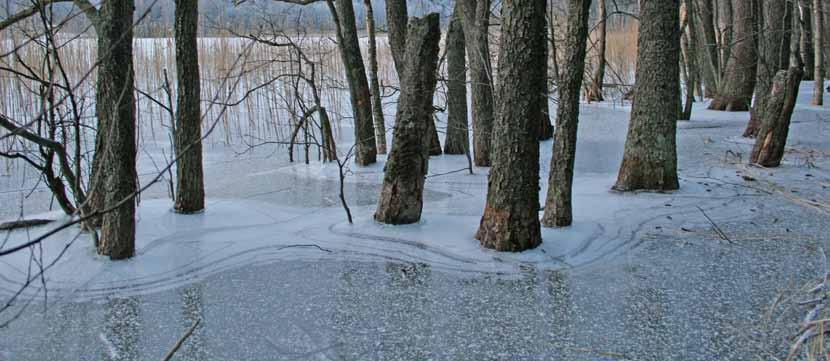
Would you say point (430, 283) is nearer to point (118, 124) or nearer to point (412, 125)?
point (412, 125)

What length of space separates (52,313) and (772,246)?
3.76 meters

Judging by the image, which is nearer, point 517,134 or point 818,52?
point 517,134

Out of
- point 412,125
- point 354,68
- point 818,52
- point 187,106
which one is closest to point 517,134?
point 412,125

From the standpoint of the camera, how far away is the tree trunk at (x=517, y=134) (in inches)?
153

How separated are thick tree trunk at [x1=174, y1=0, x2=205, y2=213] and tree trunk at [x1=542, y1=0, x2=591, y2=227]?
2200mm

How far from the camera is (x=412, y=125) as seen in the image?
4.58 meters

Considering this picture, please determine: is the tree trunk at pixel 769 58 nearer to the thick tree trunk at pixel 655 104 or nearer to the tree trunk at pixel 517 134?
the thick tree trunk at pixel 655 104

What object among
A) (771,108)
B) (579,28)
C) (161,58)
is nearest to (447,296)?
(579,28)

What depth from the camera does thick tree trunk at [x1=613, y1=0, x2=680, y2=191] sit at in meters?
5.51

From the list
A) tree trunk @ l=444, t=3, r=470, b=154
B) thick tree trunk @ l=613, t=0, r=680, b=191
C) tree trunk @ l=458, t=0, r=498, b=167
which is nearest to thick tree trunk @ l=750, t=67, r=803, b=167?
thick tree trunk @ l=613, t=0, r=680, b=191

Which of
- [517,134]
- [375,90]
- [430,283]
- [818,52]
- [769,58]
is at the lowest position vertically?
[430,283]

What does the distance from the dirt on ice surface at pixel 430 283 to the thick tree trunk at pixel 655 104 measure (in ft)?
0.68

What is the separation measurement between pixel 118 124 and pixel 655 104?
12.2ft

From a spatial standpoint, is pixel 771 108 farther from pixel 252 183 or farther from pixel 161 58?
pixel 161 58
